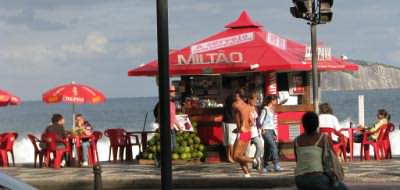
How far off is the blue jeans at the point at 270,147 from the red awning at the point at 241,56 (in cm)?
258

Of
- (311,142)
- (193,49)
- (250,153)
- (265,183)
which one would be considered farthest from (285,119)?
(311,142)

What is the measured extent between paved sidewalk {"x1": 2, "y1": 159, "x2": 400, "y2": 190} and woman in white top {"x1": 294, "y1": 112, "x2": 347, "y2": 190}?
7900mm

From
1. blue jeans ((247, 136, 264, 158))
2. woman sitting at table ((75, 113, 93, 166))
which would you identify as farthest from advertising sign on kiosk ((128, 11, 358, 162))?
blue jeans ((247, 136, 264, 158))

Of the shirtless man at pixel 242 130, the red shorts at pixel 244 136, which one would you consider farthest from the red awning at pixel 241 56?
the red shorts at pixel 244 136

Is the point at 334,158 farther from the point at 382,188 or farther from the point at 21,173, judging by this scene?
the point at 21,173

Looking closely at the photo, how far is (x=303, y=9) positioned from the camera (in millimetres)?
17703

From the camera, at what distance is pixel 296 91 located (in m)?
25.7

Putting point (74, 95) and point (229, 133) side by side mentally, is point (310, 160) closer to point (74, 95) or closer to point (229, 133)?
Result: point (229, 133)

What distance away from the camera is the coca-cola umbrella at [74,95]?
26234mm

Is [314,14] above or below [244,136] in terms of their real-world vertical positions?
above

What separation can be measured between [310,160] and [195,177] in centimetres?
906

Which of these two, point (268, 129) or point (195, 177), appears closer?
point (195, 177)

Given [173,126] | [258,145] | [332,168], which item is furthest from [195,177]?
[332,168]

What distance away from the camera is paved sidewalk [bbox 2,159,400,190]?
19.4 meters
